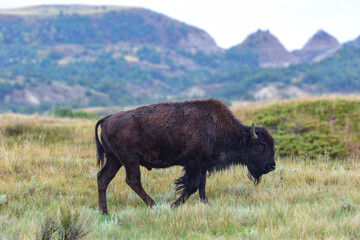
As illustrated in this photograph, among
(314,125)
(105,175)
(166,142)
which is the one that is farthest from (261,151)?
(314,125)

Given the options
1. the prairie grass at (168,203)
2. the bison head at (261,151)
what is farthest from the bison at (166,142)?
the prairie grass at (168,203)

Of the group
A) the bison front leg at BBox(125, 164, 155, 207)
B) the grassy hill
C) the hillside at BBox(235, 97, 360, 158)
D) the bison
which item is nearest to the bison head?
the bison

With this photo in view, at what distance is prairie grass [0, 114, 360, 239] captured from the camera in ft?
16.0

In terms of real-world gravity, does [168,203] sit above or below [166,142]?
below

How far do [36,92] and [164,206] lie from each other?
158 metres

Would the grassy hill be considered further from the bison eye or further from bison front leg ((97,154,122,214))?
the bison eye

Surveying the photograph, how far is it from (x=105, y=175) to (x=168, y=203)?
1142 mm

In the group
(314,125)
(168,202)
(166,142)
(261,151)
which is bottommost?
(314,125)

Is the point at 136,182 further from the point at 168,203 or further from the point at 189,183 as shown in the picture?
the point at 189,183

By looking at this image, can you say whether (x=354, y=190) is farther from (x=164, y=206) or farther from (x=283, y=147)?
(x=283, y=147)

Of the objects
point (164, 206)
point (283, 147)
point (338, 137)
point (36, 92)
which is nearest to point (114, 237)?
point (164, 206)

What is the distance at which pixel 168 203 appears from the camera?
6918 millimetres

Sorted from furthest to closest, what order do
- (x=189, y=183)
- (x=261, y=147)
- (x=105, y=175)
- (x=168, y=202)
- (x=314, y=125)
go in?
(x=314, y=125)
(x=261, y=147)
(x=168, y=202)
(x=105, y=175)
(x=189, y=183)

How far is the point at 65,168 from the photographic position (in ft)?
29.2
